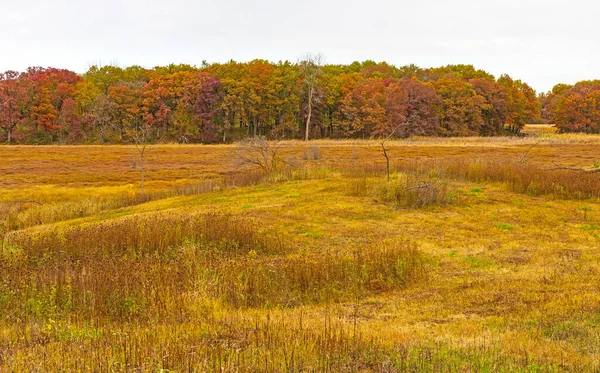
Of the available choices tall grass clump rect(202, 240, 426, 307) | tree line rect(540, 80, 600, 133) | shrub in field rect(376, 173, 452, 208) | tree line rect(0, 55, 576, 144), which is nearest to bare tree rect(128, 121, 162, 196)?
tree line rect(0, 55, 576, 144)

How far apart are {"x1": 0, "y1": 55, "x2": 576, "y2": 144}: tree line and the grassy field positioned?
167 feet

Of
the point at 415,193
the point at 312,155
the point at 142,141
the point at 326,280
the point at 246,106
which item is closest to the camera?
the point at 326,280

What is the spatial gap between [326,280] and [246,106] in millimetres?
68710

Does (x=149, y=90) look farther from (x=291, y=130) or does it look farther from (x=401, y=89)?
(x=401, y=89)

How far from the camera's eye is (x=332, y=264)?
35.0ft

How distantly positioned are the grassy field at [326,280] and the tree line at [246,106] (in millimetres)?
50778

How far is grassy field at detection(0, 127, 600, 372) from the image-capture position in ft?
18.4

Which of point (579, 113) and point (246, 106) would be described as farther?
point (579, 113)

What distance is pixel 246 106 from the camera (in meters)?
76.8

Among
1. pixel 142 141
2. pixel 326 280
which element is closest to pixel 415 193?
pixel 326 280

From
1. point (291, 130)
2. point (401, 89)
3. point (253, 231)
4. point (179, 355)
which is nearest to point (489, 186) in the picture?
point (253, 231)

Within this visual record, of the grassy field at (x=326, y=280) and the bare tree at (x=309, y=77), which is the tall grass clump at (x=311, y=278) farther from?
the bare tree at (x=309, y=77)

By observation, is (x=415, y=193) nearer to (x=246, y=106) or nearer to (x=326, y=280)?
(x=326, y=280)

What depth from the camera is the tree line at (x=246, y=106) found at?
7300cm
